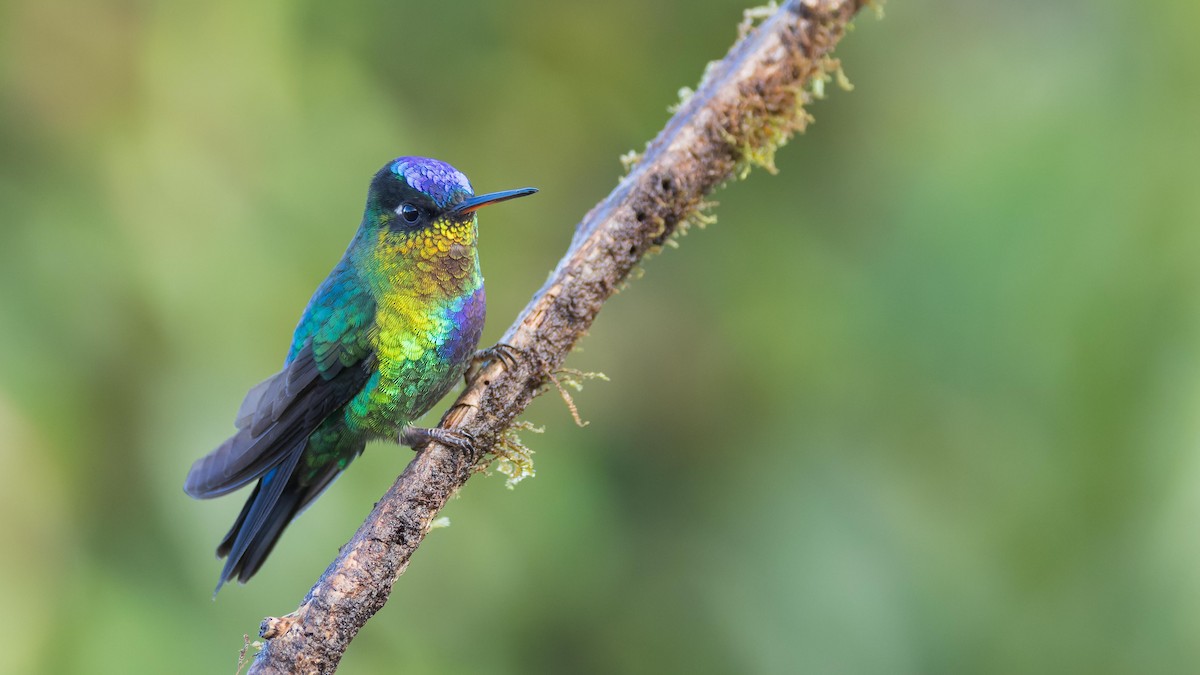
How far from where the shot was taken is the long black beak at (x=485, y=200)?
181 centimetres

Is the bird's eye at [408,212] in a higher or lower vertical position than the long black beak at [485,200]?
higher

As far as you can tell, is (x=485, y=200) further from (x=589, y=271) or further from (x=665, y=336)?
(x=665, y=336)

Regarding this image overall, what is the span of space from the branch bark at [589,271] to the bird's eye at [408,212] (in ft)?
1.03

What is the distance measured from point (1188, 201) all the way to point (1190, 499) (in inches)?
32.5

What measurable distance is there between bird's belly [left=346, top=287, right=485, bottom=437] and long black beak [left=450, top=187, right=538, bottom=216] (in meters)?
0.21

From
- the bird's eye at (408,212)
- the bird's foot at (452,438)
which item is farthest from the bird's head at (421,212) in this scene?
the bird's foot at (452,438)

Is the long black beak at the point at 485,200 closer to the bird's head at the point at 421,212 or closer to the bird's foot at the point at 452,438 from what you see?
the bird's head at the point at 421,212

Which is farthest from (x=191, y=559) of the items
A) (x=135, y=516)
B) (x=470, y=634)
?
(x=470, y=634)

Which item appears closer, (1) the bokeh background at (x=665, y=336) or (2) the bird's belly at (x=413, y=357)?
(2) the bird's belly at (x=413, y=357)

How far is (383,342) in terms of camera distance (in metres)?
2.20

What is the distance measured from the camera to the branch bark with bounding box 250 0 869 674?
5.74 feet

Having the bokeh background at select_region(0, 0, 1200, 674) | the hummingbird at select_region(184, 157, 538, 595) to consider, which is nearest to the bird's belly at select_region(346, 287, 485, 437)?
the hummingbird at select_region(184, 157, 538, 595)

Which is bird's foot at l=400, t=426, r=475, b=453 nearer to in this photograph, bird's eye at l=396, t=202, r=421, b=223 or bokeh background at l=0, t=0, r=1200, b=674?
bird's eye at l=396, t=202, r=421, b=223

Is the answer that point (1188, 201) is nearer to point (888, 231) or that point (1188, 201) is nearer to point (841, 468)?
point (888, 231)
